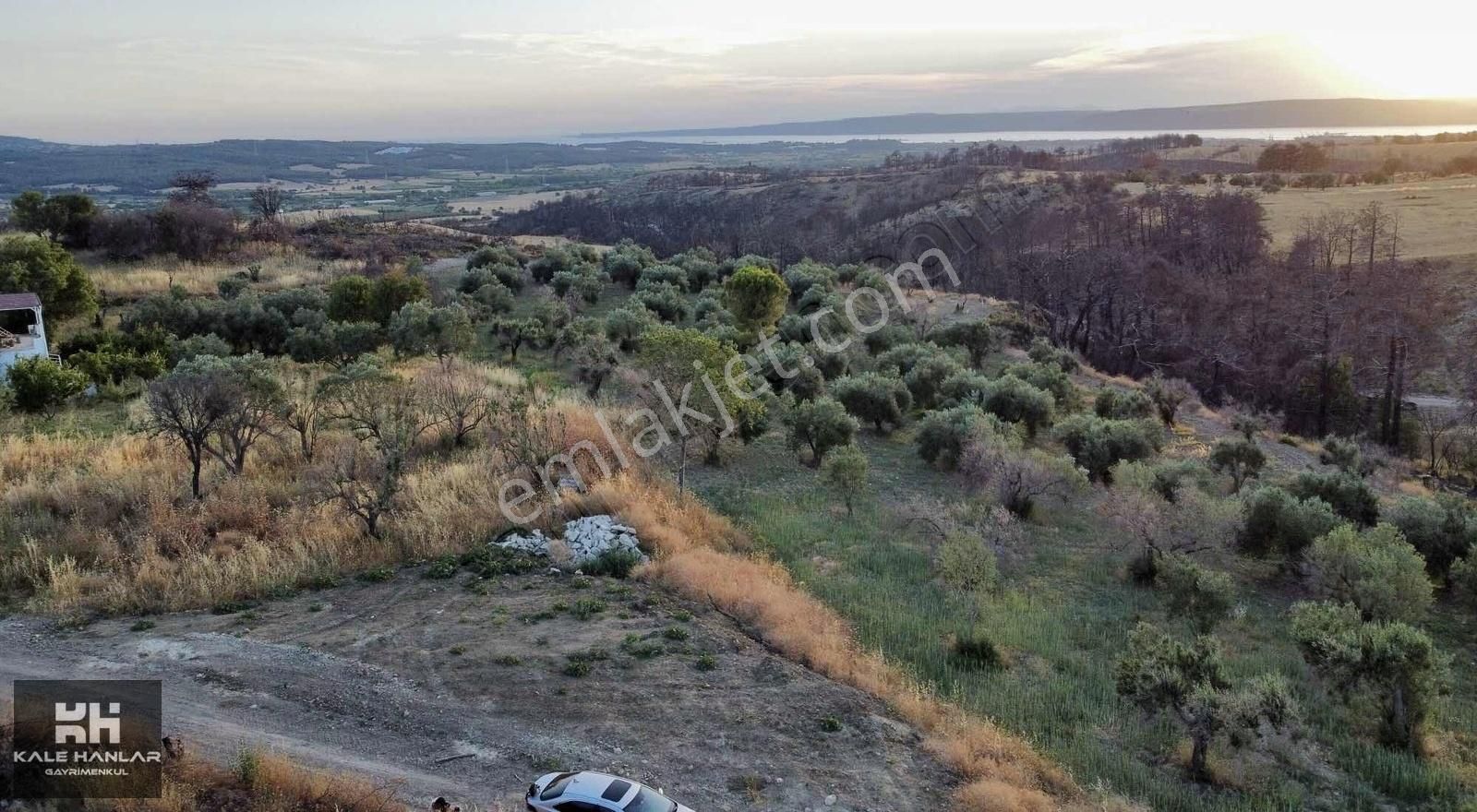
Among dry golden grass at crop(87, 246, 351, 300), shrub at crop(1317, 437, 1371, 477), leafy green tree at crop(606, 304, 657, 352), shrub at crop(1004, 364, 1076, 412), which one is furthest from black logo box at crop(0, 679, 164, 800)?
dry golden grass at crop(87, 246, 351, 300)

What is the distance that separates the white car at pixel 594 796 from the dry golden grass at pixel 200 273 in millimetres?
32412

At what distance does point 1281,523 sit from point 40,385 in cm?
2413

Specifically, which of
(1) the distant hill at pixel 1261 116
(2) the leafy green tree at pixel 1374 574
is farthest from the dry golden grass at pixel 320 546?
(1) the distant hill at pixel 1261 116

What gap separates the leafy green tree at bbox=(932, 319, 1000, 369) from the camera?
102 feet

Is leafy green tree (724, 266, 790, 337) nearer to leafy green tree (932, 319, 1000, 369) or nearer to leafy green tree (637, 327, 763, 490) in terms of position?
leafy green tree (932, 319, 1000, 369)

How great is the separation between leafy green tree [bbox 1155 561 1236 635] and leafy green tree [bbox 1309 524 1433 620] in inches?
54.3

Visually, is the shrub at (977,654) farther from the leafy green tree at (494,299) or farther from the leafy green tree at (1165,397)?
the leafy green tree at (494,299)

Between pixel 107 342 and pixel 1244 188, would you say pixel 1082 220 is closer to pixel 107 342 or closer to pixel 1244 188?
pixel 1244 188

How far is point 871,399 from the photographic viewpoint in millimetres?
21656

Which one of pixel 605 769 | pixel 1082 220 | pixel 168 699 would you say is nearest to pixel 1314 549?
pixel 605 769

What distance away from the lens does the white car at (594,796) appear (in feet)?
20.4

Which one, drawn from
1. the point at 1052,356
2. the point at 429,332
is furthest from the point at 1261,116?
the point at 429,332

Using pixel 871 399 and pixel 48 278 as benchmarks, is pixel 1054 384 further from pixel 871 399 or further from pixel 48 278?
pixel 48 278

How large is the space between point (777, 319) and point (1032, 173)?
174ft
